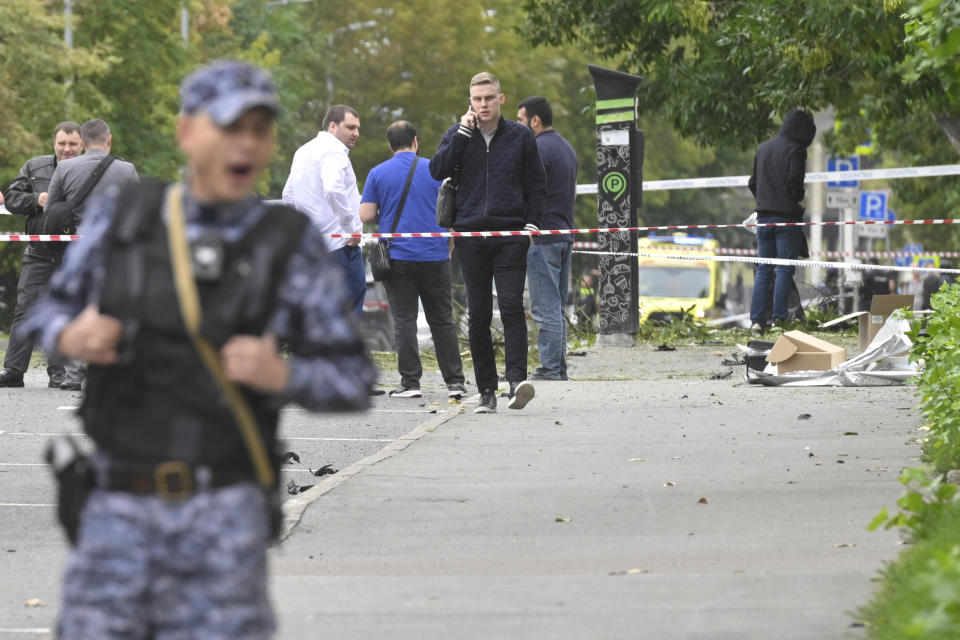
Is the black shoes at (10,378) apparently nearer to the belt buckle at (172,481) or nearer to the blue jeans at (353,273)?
the blue jeans at (353,273)

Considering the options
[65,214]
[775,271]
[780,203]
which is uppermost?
[65,214]

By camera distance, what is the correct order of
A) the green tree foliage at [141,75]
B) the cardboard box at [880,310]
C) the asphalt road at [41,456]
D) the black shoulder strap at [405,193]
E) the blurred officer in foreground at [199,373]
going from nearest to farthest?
the blurred officer in foreground at [199,373], the asphalt road at [41,456], the black shoulder strap at [405,193], the cardboard box at [880,310], the green tree foliage at [141,75]

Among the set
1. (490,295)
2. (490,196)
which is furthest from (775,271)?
(490,196)

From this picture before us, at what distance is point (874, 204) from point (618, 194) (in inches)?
1010

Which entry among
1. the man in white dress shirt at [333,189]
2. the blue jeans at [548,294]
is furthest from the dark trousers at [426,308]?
the blue jeans at [548,294]

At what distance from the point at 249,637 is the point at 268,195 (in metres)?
44.7

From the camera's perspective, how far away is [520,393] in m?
11.0

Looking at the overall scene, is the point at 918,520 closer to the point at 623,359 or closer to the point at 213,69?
the point at 213,69

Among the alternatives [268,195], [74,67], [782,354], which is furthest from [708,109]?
[268,195]

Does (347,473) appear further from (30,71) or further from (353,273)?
(30,71)

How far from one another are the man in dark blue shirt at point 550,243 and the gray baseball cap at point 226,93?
9160 mm

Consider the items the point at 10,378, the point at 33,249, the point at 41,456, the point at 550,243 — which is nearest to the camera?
the point at 41,456

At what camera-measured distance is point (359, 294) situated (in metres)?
12.7

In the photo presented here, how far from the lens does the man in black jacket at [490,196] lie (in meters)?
10.7
